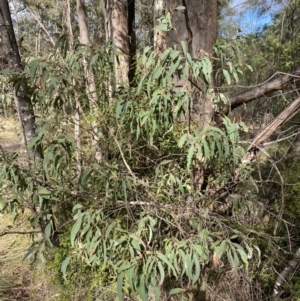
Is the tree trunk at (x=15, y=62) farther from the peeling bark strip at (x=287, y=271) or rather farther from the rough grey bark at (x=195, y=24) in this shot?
the peeling bark strip at (x=287, y=271)

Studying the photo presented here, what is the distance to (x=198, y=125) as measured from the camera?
156 cm

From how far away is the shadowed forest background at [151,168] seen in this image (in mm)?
1273

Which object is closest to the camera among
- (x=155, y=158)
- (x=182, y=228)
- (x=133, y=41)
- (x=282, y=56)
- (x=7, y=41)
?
(x=182, y=228)

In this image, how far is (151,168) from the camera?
178 cm

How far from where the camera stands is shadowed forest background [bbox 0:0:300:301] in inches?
50.1

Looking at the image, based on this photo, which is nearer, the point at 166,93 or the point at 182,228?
the point at 166,93

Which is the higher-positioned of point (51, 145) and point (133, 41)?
point (133, 41)

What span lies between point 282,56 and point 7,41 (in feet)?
17.9

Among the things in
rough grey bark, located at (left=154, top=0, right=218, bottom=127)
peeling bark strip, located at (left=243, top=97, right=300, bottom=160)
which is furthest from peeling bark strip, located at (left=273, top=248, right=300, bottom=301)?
rough grey bark, located at (left=154, top=0, right=218, bottom=127)

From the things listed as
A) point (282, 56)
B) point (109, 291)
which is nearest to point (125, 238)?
point (109, 291)

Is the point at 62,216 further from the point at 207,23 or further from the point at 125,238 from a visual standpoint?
the point at 207,23

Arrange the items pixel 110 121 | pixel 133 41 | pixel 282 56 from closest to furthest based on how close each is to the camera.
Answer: pixel 110 121, pixel 133 41, pixel 282 56

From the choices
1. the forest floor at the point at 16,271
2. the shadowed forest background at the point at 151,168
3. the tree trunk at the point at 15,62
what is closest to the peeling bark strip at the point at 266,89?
the shadowed forest background at the point at 151,168

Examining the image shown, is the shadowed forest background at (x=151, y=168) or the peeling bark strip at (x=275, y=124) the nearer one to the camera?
the shadowed forest background at (x=151, y=168)
